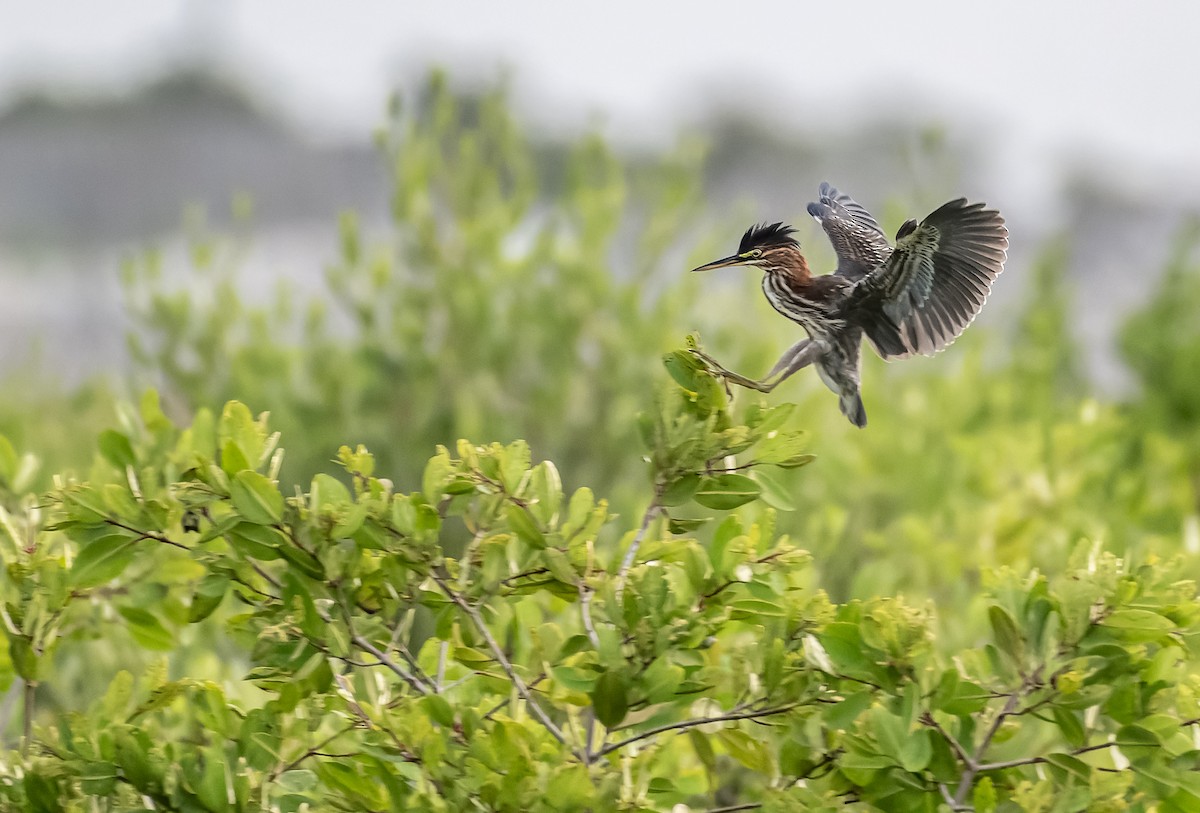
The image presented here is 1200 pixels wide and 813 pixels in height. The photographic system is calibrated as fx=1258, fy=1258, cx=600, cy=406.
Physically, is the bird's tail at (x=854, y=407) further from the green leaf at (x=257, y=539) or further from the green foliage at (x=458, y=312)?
the green foliage at (x=458, y=312)

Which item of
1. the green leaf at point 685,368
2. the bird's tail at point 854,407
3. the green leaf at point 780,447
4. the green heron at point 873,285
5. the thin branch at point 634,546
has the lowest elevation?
the thin branch at point 634,546

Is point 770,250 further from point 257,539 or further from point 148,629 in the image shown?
point 148,629

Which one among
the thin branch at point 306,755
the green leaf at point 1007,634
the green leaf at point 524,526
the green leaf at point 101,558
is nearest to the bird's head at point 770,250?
the green leaf at point 524,526

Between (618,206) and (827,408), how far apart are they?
1418mm

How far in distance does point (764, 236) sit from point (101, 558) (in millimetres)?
1197

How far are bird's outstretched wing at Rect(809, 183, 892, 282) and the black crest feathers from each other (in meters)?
0.15

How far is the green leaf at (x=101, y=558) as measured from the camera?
81.0 inches

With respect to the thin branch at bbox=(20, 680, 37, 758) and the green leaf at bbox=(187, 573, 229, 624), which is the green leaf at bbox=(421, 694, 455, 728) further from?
the thin branch at bbox=(20, 680, 37, 758)

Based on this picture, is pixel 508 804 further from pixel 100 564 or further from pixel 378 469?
pixel 378 469

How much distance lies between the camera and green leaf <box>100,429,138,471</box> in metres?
2.29

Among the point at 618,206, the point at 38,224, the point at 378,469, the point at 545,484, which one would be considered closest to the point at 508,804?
the point at 545,484

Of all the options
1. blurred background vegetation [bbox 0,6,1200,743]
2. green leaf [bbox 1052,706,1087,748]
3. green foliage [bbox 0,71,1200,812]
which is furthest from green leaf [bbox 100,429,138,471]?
blurred background vegetation [bbox 0,6,1200,743]

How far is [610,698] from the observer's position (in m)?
1.88

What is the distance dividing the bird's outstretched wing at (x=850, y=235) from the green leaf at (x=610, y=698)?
725 mm
